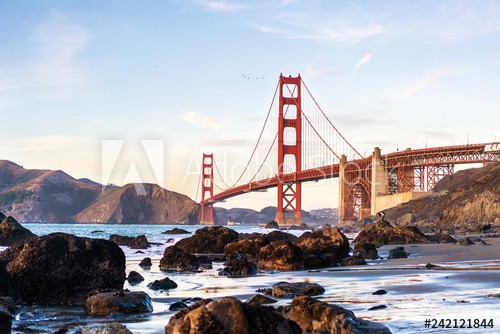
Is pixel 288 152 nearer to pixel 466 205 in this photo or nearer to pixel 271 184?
pixel 271 184

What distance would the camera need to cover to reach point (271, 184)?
77.6 m

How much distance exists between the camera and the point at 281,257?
563 inches

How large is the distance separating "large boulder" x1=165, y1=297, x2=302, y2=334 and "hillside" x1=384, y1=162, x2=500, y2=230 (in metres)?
37.0

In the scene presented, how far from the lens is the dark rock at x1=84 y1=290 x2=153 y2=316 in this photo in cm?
753

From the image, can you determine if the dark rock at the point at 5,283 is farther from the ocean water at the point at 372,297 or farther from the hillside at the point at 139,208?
the hillside at the point at 139,208

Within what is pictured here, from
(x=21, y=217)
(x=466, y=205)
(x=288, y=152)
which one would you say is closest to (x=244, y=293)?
(x=466, y=205)

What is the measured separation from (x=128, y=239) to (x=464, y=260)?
21654 millimetres

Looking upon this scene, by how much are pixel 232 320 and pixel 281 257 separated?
10209mm

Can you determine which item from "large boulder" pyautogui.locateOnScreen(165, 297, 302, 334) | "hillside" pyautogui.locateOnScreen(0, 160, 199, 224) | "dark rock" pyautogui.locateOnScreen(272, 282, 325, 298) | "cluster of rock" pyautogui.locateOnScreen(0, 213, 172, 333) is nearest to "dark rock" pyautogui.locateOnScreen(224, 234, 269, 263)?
"cluster of rock" pyautogui.locateOnScreen(0, 213, 172, 333)

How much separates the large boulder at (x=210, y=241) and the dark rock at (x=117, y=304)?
1433 centimetres

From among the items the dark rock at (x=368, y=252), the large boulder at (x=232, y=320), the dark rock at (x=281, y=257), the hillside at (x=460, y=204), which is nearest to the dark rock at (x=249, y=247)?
the dark rock at (x=281, y=257)

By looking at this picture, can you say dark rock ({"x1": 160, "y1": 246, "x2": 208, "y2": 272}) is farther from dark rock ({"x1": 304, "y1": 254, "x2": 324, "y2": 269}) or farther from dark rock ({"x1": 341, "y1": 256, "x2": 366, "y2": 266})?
dark rock ({"x1": 341, "y1": 256, "x2": 366, "y2": 266})

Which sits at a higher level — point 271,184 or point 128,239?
point 271,184

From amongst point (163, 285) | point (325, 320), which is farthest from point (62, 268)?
point (325, 320)
